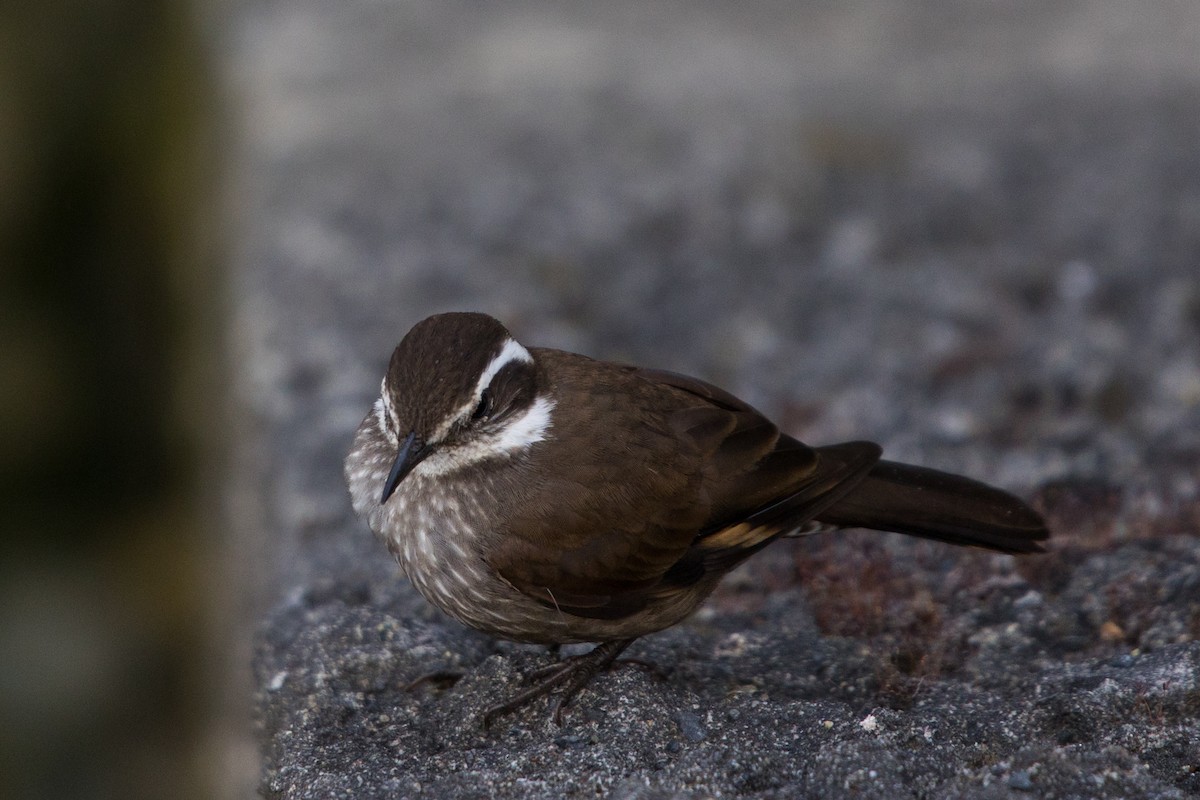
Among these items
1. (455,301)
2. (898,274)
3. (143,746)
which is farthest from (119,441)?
(898,274)

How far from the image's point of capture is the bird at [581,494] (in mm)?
4047

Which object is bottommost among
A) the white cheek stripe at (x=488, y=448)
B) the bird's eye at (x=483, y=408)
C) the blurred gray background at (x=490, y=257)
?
the white cheek stripe at (x=488, y=448)

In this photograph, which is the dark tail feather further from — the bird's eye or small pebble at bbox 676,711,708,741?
the bird's eye

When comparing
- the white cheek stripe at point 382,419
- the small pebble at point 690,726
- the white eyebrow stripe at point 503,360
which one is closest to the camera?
the small pebble at point 690,726

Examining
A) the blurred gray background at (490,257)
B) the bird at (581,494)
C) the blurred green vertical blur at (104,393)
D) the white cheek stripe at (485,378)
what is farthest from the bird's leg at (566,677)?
the blurred green vertical blur at (104,393)

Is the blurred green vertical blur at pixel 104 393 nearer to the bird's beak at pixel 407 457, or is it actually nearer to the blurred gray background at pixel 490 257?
the blurred gray background at pixel 490 257

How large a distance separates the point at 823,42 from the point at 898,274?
292 cm

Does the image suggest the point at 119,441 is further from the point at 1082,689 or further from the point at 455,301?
the point at 1082,689

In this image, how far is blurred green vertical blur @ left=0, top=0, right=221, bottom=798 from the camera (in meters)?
7.83

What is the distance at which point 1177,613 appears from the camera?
4391 millimetres

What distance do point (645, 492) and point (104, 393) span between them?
18.9ft

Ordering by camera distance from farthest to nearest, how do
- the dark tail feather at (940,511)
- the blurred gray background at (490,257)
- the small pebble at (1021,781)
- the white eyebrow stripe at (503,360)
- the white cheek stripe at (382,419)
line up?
the blurred gray background at (490,257), the dark tail feather at (940,511), the white cheek stripe at (382,419), the white eyebrow stripe at (503,360), the small pebble at (1021,781)

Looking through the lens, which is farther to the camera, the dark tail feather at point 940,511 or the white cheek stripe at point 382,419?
the dark tail feather at point 940,511

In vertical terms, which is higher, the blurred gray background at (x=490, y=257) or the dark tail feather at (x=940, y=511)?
the blurred gray background at (x=490, y=257)
